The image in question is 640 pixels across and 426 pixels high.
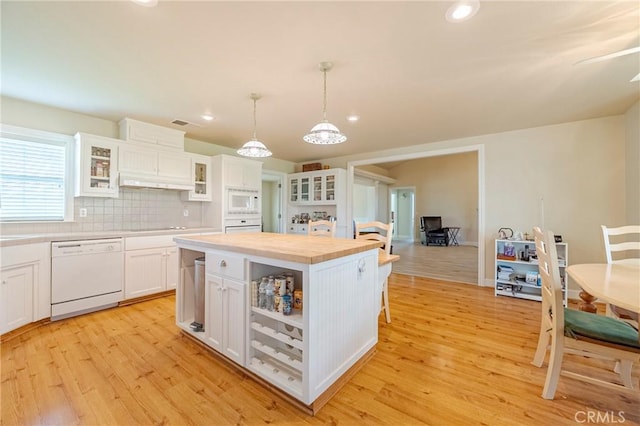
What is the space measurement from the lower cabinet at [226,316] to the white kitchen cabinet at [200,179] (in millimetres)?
2483

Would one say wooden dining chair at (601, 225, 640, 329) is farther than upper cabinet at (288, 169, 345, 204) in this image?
No

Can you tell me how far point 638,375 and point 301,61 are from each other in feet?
10.9

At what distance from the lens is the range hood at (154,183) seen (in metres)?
3.29

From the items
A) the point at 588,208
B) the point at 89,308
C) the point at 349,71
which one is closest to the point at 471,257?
the point at 588,208

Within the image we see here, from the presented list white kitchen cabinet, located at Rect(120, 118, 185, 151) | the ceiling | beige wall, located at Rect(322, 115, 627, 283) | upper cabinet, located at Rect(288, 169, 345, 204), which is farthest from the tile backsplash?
beige wall, located at Rect(322, 115, 627, 283)

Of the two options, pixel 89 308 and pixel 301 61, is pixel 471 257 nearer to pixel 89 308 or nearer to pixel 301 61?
pixel 301 61

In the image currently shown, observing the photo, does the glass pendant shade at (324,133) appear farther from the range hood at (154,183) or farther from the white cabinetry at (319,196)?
the white cabinetry at (319,196)

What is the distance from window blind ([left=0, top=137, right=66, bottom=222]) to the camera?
2.79 meters

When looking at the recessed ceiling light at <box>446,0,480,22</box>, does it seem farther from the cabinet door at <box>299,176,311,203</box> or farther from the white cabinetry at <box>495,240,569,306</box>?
the cabinet door at <box>299,176,311,203</box>

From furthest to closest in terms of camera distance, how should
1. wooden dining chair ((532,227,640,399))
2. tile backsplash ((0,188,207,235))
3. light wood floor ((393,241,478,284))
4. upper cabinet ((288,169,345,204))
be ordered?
1. upper cabinet ((288,169,345,204))
2. light wood floor ((393,241,478,284))
3. tile backsplash ((0,188,207,235))
4. wooden dining chair ((532,227,640,399))

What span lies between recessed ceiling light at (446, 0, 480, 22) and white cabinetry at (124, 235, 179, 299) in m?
3.43

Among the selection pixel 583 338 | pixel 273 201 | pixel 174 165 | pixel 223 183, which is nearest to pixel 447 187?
pixel 273 201

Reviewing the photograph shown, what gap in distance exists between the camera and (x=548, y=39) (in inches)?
71.3

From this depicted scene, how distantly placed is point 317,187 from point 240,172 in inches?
69.5
